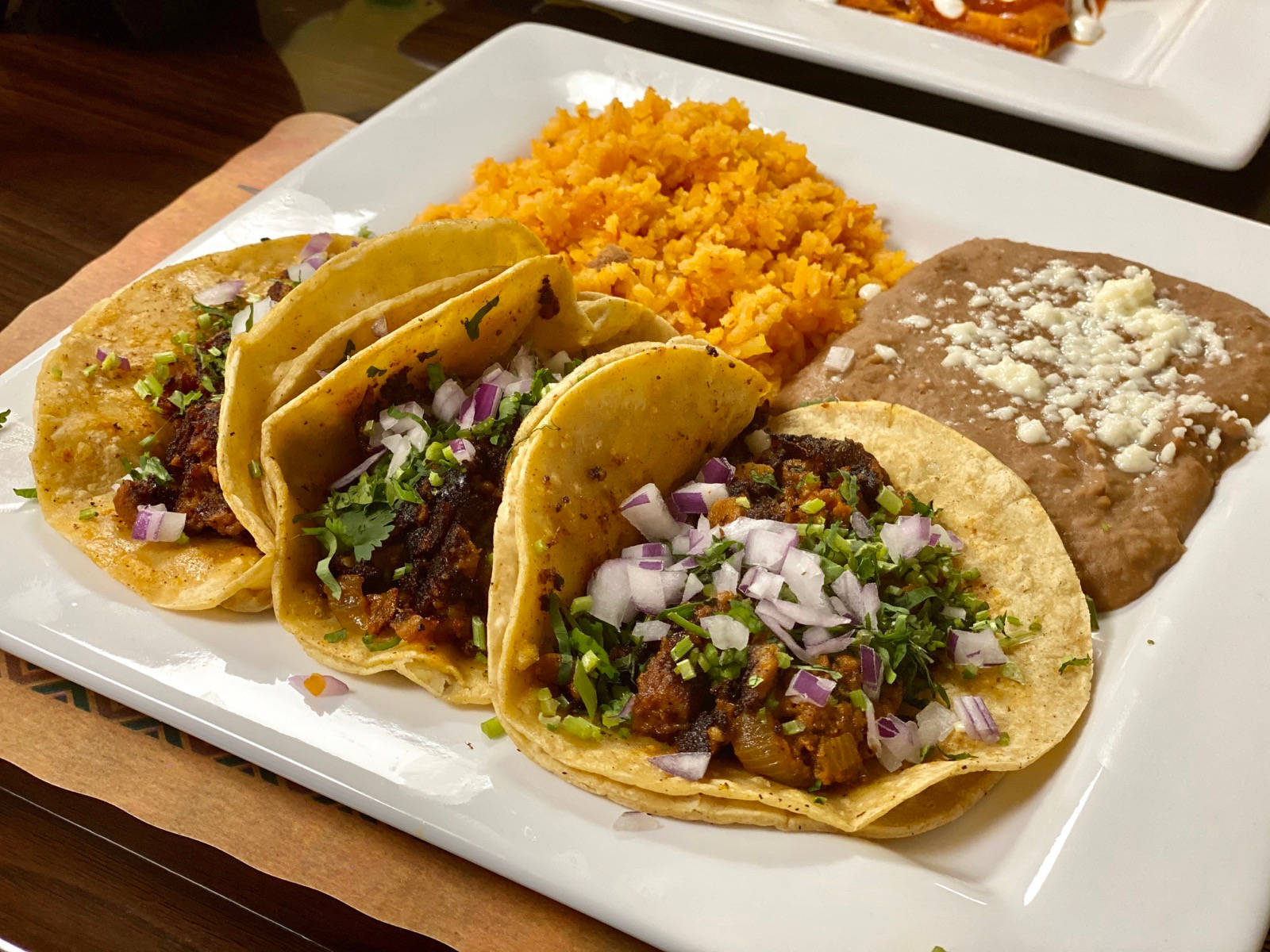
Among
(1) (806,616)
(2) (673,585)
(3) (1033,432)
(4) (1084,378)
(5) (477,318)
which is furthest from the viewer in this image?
(4) (1084,378)

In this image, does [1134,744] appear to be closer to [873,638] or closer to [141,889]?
[873,638]

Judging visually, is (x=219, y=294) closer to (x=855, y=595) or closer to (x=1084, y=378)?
(x=855, y=595)

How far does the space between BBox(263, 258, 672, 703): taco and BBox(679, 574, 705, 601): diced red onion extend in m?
0.43

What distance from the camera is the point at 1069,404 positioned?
2641mm

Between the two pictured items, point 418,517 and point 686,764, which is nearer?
point 686,764

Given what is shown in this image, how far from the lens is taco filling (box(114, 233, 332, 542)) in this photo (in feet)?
7.86

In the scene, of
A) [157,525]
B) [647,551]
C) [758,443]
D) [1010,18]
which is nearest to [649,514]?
[647,551]

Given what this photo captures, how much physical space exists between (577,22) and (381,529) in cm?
333

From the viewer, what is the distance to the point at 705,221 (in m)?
3.09

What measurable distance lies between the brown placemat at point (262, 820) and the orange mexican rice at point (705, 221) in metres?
1.55

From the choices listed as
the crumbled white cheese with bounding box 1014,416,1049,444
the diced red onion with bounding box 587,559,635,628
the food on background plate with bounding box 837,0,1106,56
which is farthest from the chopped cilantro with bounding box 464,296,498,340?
the food on background plate with bounding box 837,0,1106,56

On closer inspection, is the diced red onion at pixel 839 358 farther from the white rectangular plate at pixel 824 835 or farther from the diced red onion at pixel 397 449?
the diced red onion at pixel 397 449

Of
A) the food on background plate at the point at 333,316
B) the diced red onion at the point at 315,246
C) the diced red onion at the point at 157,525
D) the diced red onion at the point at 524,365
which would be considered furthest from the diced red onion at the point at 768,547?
the diced red onion at the point at 315,246

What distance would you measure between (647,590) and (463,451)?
49cm
